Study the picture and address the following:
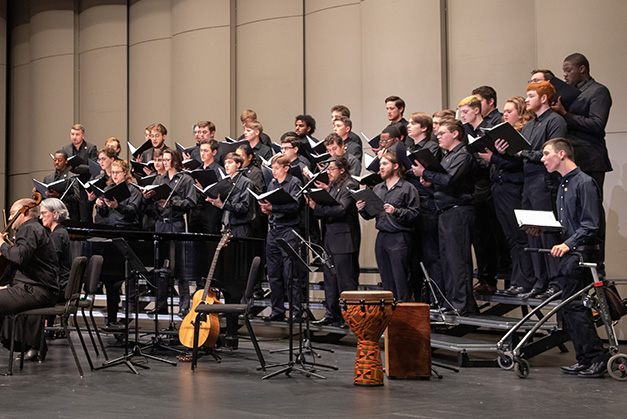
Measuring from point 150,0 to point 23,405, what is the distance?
9066 mm

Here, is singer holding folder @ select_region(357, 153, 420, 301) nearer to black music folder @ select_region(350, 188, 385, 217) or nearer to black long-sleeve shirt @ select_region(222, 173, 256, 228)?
black music folder @ select_region(350, 188, 385, 217)

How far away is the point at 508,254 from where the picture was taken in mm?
7359

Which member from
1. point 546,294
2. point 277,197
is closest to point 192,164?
point 277,197

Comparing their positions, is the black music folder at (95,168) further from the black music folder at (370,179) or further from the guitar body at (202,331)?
the black music folder at (370,179)

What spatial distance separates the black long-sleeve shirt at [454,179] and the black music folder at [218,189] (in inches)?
82.7

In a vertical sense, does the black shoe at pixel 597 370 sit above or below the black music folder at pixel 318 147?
below

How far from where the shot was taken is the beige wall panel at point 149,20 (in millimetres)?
12414

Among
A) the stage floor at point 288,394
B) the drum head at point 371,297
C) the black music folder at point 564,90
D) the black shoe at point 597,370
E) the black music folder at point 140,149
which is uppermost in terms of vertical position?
the black music folder at point 564,90

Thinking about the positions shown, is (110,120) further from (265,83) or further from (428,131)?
(428,131)

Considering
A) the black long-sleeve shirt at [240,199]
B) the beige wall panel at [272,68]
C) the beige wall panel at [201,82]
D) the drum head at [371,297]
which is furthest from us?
the beige wall panel at [201,82]

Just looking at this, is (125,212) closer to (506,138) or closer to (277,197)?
(277,197)

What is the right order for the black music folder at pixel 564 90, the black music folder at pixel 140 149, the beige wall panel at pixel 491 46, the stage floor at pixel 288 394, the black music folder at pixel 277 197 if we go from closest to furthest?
the stage floor at pixel 288 394, the black music folder at pixel 564 90, the black music folder at pixel 277 197, the beige wall panel at pixel 491 46, the black music folder at pixel 140 149

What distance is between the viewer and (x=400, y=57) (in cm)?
923

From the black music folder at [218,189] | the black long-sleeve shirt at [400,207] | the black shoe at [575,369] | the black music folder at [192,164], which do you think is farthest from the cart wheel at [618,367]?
the black music folder at [192,164]
